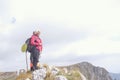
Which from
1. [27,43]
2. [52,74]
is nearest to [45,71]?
[52,74]

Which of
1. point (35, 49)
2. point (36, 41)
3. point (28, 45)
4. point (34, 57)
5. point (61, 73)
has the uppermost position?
point (36, 41)

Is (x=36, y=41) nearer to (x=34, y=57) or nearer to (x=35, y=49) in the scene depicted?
(x=35, y=49)

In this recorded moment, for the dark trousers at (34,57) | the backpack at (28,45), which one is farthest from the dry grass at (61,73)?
the backpack at (28,45)

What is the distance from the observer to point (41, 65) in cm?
3847

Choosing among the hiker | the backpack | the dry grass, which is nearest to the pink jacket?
the hiker

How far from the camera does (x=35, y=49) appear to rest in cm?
3731

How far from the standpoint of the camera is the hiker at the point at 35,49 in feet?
121

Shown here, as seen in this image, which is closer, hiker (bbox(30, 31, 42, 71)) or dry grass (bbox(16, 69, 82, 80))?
dry grass (bbox(16, 69, 82, 80))

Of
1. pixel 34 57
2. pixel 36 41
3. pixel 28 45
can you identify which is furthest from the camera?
pixel 34 57

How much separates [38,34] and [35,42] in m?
0.77

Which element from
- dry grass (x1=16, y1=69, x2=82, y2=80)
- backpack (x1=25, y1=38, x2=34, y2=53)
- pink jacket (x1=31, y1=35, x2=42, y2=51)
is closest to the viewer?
dry grass (x1=16, y1=69, x2=82, y2=80)

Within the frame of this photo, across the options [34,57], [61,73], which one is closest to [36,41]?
[34,57]

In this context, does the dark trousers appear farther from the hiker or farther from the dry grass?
the dry grass

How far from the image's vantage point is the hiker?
3684 centimetres
